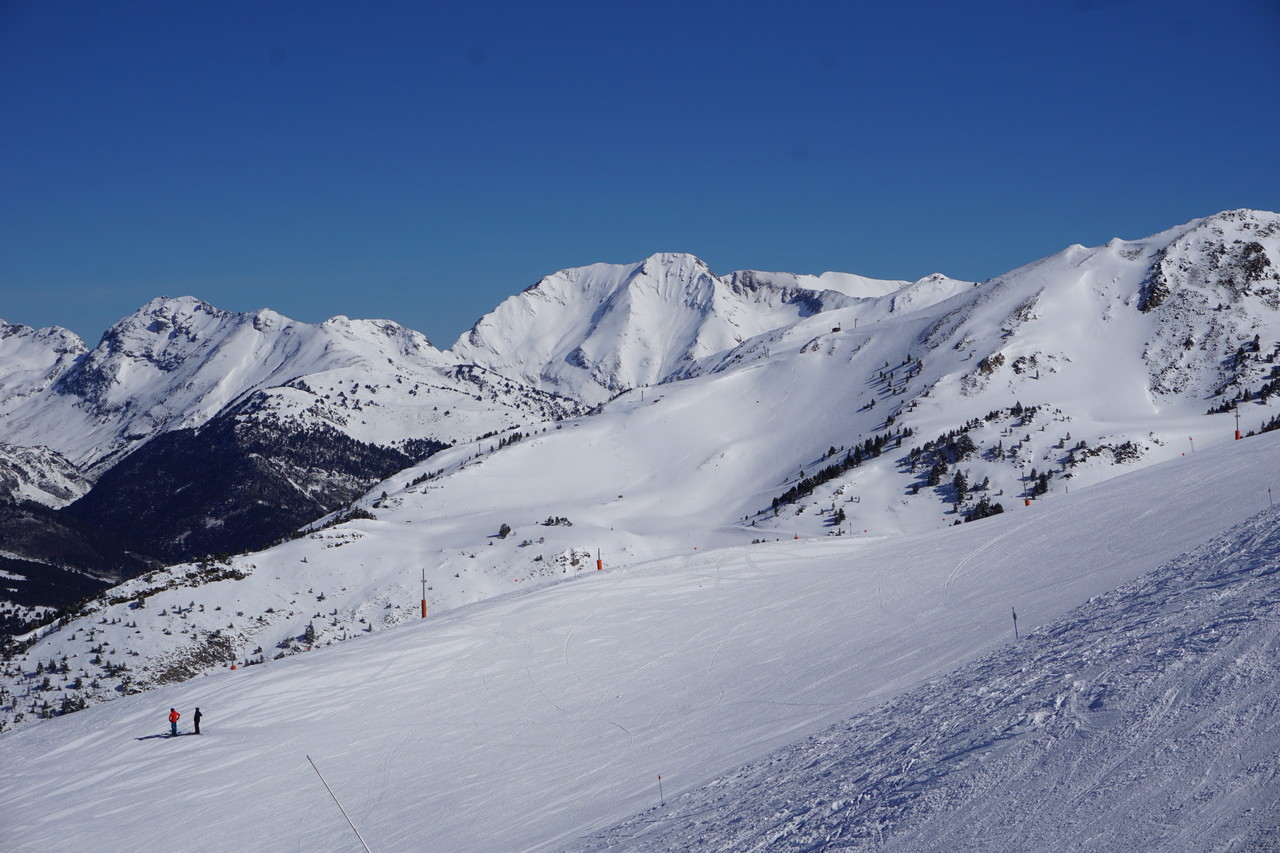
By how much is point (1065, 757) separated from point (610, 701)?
Answer: 17724 millimetres

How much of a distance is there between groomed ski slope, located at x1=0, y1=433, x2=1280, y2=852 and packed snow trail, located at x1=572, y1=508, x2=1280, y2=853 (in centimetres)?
14

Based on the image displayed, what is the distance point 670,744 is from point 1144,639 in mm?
11651

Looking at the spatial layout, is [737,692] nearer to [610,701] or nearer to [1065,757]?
[610,701]

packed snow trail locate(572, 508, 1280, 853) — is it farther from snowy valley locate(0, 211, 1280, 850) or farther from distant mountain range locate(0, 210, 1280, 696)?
distant mountain range locate(0, 210, 1280, 696)

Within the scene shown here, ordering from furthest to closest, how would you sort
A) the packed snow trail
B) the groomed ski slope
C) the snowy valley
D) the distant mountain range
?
the distant mountain range → the groomed ski slope → the snowy valley → the packed snow trail

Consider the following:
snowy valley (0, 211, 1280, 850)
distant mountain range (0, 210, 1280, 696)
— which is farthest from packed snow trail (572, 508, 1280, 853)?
distant mountain range (0, 210, 1280, 696)

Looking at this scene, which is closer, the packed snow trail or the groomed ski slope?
the packed snow trail

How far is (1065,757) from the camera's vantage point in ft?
41.7

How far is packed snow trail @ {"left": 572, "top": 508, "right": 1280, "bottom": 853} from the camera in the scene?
10.9 meters

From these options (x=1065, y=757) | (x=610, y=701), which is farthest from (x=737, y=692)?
(x=1065, y=757)

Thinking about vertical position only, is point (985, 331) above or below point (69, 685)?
above

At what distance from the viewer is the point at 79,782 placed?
94.9ft

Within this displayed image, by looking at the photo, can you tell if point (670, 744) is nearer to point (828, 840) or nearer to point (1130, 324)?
point (828, 840)

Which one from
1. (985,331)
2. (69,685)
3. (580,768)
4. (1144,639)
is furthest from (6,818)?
(985,331)
